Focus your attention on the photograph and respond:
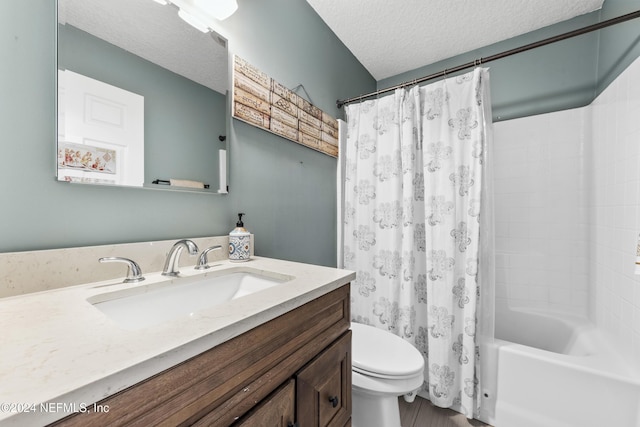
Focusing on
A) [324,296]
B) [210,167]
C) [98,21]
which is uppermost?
[98,21]

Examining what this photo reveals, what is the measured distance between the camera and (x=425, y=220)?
1524mm

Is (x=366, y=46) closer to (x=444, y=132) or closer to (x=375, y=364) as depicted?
(x=444, y=132)

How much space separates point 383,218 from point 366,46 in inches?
53.4

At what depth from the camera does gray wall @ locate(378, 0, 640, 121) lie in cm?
165

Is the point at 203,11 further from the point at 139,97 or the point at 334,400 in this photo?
the point at 334,400

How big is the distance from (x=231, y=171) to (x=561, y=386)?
180cm

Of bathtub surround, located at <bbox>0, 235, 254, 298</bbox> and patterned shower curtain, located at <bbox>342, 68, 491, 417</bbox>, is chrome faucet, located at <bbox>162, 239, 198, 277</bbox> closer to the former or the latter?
bathtub surround, located at <bbox>0, 235, 254, 298</bbox>

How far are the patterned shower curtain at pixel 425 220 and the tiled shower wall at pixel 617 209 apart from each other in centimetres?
61

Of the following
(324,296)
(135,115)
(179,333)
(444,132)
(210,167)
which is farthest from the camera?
(444,132)

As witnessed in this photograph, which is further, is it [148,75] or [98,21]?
[148,75]

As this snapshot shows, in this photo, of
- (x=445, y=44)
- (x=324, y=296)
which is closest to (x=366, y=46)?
(x=445, y=44)

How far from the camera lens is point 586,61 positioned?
1774 mm

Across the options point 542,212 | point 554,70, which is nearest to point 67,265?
point 542,212

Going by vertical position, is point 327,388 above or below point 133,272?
below
